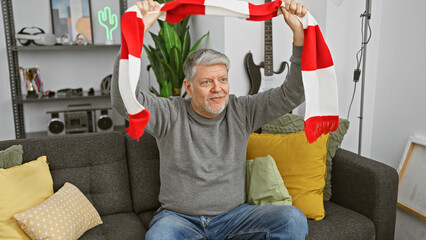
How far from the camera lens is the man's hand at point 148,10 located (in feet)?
4.58

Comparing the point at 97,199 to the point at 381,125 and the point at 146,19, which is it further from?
the point at 381,125

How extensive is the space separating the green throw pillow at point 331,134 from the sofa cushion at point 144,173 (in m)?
0.67

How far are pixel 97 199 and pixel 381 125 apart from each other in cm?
195

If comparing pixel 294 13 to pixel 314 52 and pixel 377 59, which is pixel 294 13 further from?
pixel 377 59

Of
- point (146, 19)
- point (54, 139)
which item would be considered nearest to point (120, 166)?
point (54, 139)

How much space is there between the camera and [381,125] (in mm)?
2691

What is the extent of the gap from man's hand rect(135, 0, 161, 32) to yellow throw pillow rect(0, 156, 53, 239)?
881mm

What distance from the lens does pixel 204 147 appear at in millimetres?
1741

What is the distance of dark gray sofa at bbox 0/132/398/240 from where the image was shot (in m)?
1.83

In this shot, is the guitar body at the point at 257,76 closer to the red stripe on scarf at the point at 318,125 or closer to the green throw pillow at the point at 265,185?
the green throw pillow at the point at 265,185

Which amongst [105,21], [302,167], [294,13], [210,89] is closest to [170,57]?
[105,21]

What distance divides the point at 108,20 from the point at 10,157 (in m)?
2.17

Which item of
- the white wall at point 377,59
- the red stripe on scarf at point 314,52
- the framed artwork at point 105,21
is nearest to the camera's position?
the red stripe on scarf at point 314,52

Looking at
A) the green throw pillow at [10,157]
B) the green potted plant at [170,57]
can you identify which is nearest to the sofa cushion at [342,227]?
the green throw pillow at [10,157]
